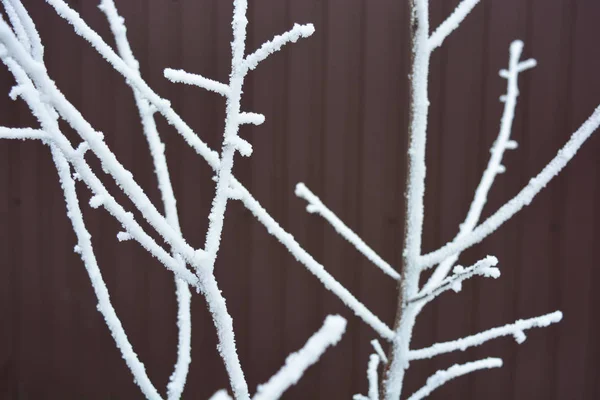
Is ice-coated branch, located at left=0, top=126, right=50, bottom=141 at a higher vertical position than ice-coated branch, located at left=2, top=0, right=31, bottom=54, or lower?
lower

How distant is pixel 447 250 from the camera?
27.2 inches

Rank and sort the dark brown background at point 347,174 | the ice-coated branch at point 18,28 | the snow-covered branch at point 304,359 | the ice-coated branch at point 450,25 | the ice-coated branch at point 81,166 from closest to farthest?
1. the snow-covered branch at point 304,359
2. the ice-coated branch at point 81,166
3. the ice-coated branch at point 18,28
4. the ice-coated branch at point 450,25
5. the dark brown background at point 347,174

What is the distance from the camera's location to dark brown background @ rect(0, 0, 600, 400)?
1721 mm

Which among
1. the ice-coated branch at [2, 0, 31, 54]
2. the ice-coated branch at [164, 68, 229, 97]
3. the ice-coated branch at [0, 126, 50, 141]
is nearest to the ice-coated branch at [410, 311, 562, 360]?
the ice-coated branch at [164, 68, 229, 97]

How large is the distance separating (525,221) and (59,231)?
1.99m

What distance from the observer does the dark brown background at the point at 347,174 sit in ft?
5.65

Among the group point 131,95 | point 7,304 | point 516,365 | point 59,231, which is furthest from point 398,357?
point 7,304

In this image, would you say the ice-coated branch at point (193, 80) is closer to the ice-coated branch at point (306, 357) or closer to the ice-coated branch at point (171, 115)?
the ice-coated branch at point (171, 115)

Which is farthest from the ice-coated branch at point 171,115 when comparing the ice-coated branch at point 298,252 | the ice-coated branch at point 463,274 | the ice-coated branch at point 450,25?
the ice-coated branch at point 450,25

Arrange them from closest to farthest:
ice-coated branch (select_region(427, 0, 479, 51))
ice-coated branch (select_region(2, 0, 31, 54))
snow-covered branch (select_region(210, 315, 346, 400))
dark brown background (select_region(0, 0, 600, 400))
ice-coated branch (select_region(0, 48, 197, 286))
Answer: snow-covered branch (select_region(210, 315, 346, 400)) < ice-coated branch (select_region(0, 48, 197, 286)) < ice-coated branch (select_region(2, 0, 31, 54)) < ice-coated branch (select_region(427, 0, 479, 51)) < dark brown background (select_region(0, 0, 600, 400))

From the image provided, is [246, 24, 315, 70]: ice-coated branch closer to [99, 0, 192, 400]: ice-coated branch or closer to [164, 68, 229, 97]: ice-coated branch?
[164, 68, 229, 97]: ice-coated branch

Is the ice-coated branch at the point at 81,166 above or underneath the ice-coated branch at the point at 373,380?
above

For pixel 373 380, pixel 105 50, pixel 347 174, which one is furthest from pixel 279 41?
pixel 347 174

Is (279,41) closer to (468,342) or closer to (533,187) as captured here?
(533,187)
